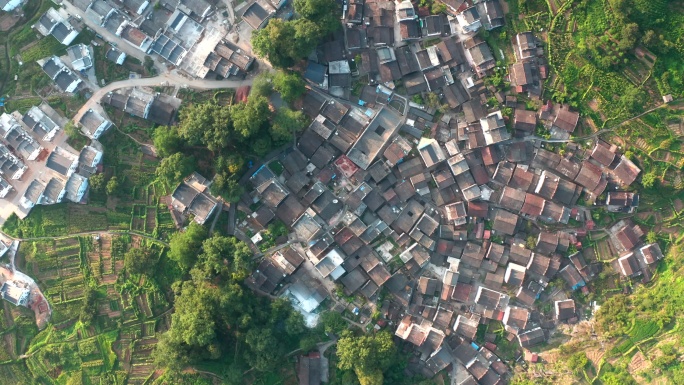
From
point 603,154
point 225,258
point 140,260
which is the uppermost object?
point 603,154

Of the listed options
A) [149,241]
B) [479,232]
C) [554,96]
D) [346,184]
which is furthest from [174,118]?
[554,96]

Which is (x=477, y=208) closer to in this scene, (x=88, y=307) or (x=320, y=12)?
(x=320, y=12)

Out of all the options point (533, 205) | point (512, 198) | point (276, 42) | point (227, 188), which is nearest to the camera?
point (276, 42)

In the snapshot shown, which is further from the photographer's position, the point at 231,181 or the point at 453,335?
the point at 453,335

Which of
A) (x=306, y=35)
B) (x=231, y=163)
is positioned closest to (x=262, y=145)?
(x=231, y=163)

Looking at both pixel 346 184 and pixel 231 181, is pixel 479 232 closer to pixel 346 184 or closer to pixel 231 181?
pixel 346 184

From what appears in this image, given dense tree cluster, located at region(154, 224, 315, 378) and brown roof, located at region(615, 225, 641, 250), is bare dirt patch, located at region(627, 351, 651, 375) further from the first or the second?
dense tree cluster, located at region(154, 224, 315, 378)

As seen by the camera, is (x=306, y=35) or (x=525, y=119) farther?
(x=525, y=119)
